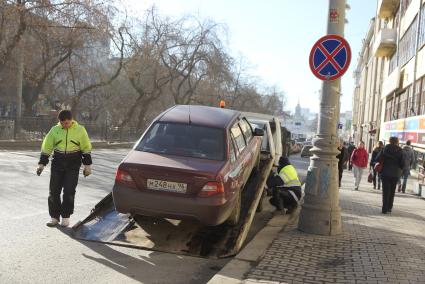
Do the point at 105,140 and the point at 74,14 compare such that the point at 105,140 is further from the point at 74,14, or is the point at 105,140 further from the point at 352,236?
the point at 352,236

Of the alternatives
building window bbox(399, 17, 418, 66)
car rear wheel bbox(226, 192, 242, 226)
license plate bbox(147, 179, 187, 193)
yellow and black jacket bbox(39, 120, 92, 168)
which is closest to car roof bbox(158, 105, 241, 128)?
car rear wheel bbox(226, 192, 242, 226)

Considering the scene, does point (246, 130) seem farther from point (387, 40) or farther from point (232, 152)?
point (387, 40)

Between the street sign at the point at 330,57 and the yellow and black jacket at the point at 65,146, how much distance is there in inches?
146

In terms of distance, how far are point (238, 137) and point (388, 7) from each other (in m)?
41.0

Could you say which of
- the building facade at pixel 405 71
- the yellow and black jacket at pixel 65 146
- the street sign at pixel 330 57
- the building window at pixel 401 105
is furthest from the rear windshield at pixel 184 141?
the building window at pixel 401 105

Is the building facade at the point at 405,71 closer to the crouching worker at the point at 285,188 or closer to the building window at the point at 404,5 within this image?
the building window at the point at 404,5

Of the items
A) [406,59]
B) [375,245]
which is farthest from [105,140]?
[375,245]

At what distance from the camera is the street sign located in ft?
26.4

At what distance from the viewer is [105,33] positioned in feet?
102

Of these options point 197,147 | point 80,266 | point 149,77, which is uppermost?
point 149,77

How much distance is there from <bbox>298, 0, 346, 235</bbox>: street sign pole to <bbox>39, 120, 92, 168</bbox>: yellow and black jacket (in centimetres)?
345

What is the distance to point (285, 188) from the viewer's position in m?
10.2

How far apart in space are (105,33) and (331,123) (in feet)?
82.0

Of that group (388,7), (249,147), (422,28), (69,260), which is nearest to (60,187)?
(69,260)
